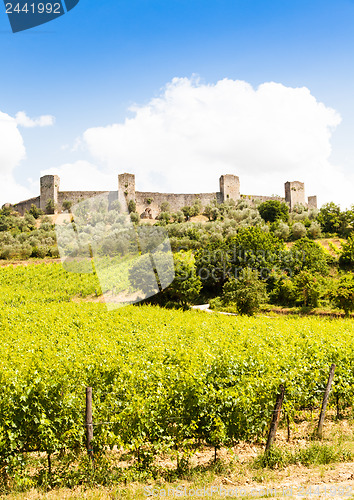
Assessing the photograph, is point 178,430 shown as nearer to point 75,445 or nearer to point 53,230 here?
point 75,445

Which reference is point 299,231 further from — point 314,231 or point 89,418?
point 89,418

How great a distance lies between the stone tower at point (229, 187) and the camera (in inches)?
2406

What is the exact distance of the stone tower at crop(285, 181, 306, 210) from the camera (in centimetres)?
6325

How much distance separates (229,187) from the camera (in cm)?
6156

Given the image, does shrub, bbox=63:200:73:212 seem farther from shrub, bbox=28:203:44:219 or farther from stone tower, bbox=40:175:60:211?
shrub, bbox=28:203:44:219

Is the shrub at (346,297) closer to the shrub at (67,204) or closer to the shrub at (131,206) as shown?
the shrub at (131,206)

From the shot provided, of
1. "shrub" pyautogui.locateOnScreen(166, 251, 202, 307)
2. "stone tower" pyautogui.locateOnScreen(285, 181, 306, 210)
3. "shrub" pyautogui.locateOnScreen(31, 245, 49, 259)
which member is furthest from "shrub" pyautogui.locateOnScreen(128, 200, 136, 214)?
"shrub" pyautogui.locateOnScreen(166, 251, 202, 307)

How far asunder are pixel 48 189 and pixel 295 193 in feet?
132

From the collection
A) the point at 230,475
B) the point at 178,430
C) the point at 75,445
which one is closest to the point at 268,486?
the point at 230,475

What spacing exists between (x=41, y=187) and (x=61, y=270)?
28.7 meters

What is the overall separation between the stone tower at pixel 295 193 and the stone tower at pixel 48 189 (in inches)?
1484

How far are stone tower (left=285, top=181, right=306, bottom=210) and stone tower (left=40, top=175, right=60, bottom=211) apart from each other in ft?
124

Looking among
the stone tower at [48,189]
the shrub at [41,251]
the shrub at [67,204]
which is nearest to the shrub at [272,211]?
the shrub at [67,204]

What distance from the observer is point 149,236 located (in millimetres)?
32219
